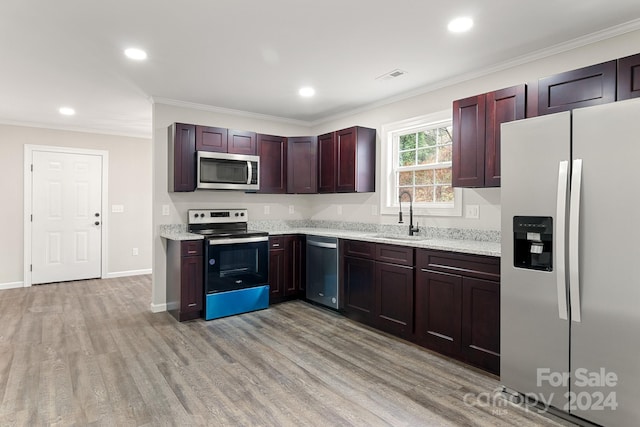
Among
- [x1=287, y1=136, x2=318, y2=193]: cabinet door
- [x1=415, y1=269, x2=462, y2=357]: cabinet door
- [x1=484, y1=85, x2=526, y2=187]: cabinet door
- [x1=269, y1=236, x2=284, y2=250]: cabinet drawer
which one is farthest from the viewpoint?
[x1=287, y1=136, x2=318, y2=193]: cabinet door

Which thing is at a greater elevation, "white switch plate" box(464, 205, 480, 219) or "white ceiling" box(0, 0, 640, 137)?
"white ceiling" box(0, 0, 640, 137)

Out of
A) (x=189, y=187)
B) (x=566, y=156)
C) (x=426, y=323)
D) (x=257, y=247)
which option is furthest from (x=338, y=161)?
(x=566, y=156)

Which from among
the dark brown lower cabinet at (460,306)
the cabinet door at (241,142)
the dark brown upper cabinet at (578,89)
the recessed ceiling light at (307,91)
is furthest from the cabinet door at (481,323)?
the cabinet door at (241,142)

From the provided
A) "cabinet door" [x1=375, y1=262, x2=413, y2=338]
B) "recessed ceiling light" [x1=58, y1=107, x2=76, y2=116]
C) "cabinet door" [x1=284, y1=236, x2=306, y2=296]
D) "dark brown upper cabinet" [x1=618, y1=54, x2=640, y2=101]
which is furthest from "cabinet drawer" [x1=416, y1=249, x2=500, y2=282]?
"recessed ceiling light" [x1=58, y1=107, x2=76, y2=116]

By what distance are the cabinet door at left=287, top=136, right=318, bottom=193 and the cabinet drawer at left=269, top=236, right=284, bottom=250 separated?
30.8 inches

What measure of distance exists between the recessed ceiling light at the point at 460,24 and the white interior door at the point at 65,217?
5792 mm

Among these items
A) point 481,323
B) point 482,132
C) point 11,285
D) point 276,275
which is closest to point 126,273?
point 11,285

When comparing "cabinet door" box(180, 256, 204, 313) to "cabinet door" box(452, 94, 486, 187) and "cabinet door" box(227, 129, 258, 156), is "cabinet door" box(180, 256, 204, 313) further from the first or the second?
"cabinet door" box(452, 94, 486, 187)

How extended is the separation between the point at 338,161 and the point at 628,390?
135 inches

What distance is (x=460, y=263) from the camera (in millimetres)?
2836

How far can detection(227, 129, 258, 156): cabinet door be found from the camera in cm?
453

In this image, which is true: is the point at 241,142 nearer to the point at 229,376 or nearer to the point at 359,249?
the point at 359,249

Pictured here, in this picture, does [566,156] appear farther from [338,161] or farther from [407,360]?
[338,161]

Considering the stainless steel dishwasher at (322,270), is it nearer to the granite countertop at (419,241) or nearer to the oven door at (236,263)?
the granite countertop at (419,241)
